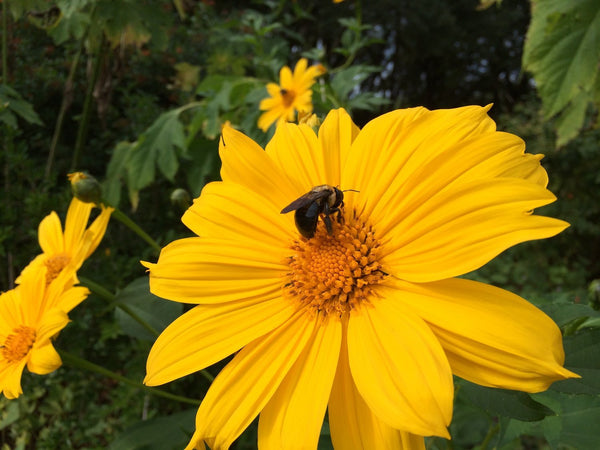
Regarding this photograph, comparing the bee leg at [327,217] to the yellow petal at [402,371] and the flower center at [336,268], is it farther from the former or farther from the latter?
the yellow petal at [402,371]

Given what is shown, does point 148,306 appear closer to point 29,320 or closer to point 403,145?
point 29,320

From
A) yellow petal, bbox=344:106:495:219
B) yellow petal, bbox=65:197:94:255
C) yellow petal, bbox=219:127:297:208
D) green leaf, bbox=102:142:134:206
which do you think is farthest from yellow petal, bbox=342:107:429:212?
green leaf, bbox=102:142:134:206

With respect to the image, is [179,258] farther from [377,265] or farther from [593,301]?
[593,301]

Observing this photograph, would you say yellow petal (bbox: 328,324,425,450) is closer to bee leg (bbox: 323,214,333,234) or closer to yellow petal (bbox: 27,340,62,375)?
bee leg (bbox: 323,214,333,234)

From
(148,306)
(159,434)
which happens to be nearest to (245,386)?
(148,306)

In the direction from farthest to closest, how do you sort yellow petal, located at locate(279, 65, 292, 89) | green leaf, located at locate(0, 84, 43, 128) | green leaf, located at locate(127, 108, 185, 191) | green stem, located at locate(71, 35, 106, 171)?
yellow petal, located at locate(279, 65, 292, 89)
green leaf, located at locate(127, 108, 185, 191)
green stem, located at locate(71, 35, 106, 171)
green leaf, located at locate(0, 84, 43, 128)

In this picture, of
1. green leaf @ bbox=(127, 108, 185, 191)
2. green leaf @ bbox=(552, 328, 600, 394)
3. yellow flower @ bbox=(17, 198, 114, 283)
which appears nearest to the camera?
green leaf @ bbox=(552, 328, 600, 394)

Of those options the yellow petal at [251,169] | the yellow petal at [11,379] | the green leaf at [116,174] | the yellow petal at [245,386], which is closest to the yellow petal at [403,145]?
the yellow petal at [251,169]
